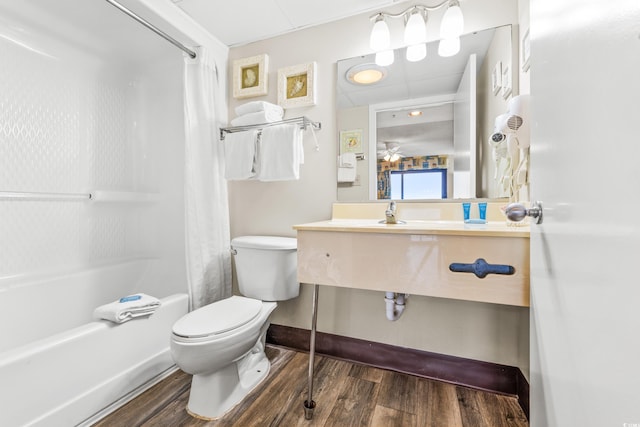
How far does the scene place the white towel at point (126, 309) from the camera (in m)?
1.24

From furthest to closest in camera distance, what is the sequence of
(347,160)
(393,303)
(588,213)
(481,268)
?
(347,160) → (393,303) → (481,268) → (588,213)

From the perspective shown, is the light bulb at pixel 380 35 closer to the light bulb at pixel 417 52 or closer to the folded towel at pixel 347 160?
the light bulb at pixel 417 52

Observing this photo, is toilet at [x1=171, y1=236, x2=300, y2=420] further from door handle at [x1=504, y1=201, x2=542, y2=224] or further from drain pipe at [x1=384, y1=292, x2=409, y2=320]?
door handle at [x1=504, y1=201, x2=542, y2=224]

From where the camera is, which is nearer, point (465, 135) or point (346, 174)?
point (465, 135)

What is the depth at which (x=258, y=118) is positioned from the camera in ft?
5.49

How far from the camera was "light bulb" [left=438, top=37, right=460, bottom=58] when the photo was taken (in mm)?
1430

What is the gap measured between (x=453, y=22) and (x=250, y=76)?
1.24 metres

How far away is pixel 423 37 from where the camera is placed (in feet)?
4.79

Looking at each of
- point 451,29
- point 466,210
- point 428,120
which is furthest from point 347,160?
point 451,29

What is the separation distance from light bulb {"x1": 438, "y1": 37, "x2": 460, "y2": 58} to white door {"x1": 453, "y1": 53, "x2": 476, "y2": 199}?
0.29ft

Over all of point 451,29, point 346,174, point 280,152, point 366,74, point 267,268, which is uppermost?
point 451,29

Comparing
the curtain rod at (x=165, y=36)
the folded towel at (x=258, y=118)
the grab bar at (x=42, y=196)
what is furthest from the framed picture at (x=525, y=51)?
the grab bar at (x=42, y=196)

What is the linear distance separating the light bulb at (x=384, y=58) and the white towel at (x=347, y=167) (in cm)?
52

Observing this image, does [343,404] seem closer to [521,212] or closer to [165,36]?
[521,212]
